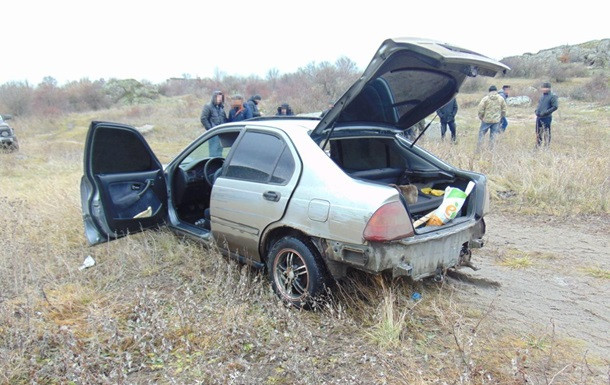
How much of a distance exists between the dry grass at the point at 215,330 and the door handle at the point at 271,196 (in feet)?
2.17

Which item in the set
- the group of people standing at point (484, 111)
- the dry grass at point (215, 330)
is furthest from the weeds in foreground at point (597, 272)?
the group of people standing at point (484, 111)

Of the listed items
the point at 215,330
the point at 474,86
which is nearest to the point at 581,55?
the point at 474,86

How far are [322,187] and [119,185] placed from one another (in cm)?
242

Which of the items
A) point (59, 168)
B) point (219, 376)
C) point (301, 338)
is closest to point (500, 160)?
point (301, 338)

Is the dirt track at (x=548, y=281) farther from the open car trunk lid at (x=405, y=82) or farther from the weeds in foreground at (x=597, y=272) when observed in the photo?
the open car trunk lid at (x=405, y=82)

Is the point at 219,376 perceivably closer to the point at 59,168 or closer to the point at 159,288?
the point at 159,288

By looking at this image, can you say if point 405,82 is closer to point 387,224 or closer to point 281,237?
point 387,224

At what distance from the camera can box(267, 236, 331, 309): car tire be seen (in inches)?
137

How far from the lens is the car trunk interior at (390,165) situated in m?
4.30

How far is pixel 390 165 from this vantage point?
4621 mm

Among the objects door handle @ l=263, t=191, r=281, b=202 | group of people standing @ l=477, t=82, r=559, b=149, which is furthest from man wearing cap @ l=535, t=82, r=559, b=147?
door handle @ l=263, t=191, r=281, b=202

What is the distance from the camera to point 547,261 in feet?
16.2

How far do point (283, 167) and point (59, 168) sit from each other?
1021 cm

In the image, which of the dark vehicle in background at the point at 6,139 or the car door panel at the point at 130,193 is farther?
the dark vehicle in background at the point at 6,139
